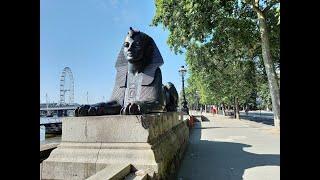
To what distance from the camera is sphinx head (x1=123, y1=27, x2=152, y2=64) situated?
293 inches

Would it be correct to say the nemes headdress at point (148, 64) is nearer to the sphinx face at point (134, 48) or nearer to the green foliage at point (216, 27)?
the sphinx face at point (134, 48)

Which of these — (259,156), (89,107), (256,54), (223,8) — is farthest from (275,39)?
(89,107)

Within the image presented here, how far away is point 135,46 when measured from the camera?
7.45 metres

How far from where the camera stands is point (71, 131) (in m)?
5.88

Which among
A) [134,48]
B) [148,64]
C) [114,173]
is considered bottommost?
[114,173]

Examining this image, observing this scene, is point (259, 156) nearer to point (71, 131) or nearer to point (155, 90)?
point (155, 90)

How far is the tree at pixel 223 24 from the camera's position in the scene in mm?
18438

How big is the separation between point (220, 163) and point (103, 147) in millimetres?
4355

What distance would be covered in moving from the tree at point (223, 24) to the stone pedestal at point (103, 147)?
12.6 metres

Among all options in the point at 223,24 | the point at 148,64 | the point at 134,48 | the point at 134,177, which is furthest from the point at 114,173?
the point at 223,24

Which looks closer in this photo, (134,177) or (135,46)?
(134,177)

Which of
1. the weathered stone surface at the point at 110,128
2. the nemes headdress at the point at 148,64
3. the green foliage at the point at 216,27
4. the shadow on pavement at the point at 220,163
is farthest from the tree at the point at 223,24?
the weathered stone surface at the point at 110,128

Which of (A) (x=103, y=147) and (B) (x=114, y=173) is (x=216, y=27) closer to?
(A) (x=103, y=147)

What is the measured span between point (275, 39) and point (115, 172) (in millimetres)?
20818
